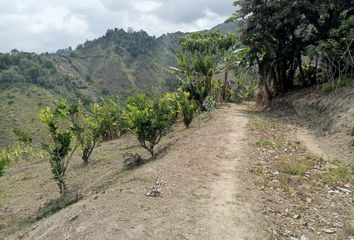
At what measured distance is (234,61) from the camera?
2927cm

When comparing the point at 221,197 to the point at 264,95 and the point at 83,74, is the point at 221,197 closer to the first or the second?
the point at 264,95

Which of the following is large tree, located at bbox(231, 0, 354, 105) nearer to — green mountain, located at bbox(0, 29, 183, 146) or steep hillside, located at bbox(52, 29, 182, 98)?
green mountain, located at bbox(0, 29, 183, 146)

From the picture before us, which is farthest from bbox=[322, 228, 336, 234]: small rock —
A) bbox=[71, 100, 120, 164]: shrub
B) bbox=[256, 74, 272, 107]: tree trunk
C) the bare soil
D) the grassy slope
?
the grassy slope

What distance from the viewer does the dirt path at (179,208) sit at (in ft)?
26.1

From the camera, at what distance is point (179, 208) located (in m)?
8.78

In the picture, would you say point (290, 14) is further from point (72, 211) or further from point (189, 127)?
point (72, 211)

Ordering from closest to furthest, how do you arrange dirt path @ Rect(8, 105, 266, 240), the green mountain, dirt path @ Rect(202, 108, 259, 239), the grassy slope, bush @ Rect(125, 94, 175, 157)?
dirt path @ Rect(202, 108, 259, 239) → dirt path @ Rect(8, 105, 266, 240) → bush @ Rect(125, 94, 175, 157) → the grassy slope → the green mountain

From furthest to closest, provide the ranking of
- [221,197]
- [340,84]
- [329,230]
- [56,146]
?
[340,84] < [56,146] < [221,197] < [329,230]

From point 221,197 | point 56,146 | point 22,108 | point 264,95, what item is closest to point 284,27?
point 264,95

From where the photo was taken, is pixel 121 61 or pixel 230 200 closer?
pixel 230 200

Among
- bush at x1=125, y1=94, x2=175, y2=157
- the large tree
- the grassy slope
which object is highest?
the large tree

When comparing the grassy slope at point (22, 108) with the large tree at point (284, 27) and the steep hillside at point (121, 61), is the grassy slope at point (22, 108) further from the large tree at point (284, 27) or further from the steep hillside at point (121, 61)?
the large tree at point (284, 27)

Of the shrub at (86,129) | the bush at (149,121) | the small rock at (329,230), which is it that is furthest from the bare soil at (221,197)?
the shrub at (86,129)

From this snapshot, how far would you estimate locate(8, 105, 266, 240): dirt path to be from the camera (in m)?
7.94
